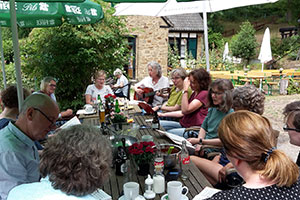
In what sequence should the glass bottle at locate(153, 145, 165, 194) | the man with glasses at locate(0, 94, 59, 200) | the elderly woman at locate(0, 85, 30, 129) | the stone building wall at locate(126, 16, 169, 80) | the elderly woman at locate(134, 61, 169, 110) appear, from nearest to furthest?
the man with glasses at locate(0, 94, 59, 200) → the glass bottle at locate(153, 145, 165, 194) → the elderly woman at locate(0, 85, 30, 129) → the elderly woman at locate(134, 61, 169, 110) → the stone building wall at locate(126, 16, 169, 80)

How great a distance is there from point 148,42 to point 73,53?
825 centimetres

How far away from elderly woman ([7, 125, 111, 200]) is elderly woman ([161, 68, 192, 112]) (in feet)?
10.9

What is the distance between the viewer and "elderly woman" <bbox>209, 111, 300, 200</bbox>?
4.29ft

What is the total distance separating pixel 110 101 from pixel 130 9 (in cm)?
206

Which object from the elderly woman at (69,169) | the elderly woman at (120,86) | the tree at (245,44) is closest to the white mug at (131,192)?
the elderly woman at (69,169)

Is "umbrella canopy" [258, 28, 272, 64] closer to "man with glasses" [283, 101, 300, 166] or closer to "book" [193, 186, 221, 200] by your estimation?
"man with glasses" [283, 101, 300, 166]

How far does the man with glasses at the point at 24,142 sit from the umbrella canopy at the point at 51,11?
245 cm

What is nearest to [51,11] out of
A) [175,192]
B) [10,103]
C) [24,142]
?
[10,103]

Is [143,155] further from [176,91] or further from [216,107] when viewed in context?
[176,91]

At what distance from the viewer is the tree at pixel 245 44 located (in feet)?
73.8

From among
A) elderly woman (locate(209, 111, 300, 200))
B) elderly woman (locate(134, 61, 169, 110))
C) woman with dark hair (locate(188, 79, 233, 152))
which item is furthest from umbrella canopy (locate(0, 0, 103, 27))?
elderly woman (locate(209, 111, 300, 200))

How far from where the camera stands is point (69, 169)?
118 centimetres

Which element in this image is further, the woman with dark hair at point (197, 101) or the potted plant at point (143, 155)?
the woman with dark hair at point (197, 101)

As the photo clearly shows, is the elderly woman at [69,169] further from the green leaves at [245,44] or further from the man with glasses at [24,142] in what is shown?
the green leaves at [245,44]
